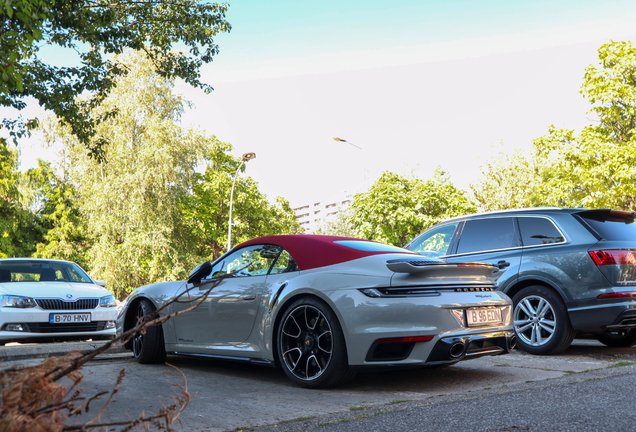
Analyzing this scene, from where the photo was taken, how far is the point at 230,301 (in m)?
5.53

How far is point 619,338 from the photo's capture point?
7.77m

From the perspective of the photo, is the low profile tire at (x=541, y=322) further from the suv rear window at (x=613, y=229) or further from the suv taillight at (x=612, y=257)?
the suv rear window at (x=613, y=229)

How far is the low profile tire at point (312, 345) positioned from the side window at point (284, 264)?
15.8 inches

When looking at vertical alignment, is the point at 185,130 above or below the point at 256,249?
above

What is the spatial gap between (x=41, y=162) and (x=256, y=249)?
37.1 meters

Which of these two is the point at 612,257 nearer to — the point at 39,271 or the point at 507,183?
the point at 39,271

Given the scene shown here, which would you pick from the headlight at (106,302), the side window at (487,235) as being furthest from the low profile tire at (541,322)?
the headlight at (106,302)

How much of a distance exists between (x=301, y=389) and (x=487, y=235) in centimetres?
394

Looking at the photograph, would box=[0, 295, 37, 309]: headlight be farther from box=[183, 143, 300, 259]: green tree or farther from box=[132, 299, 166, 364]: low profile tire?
box=[183, 143, 300, 259]: green tree

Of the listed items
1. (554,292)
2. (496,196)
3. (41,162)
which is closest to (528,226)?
(554,292)

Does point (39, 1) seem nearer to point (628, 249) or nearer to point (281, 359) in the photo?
point (281, 359)

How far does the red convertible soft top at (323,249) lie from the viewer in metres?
5.06

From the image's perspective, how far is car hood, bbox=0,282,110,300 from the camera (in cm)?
838

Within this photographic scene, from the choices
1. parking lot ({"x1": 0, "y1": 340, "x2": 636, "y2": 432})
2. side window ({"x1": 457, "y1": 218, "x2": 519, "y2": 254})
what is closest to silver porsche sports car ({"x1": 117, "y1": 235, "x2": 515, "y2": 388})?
parking lot ({"x1": 0, "y1": 340, "x2": 636, "y2": 432})
